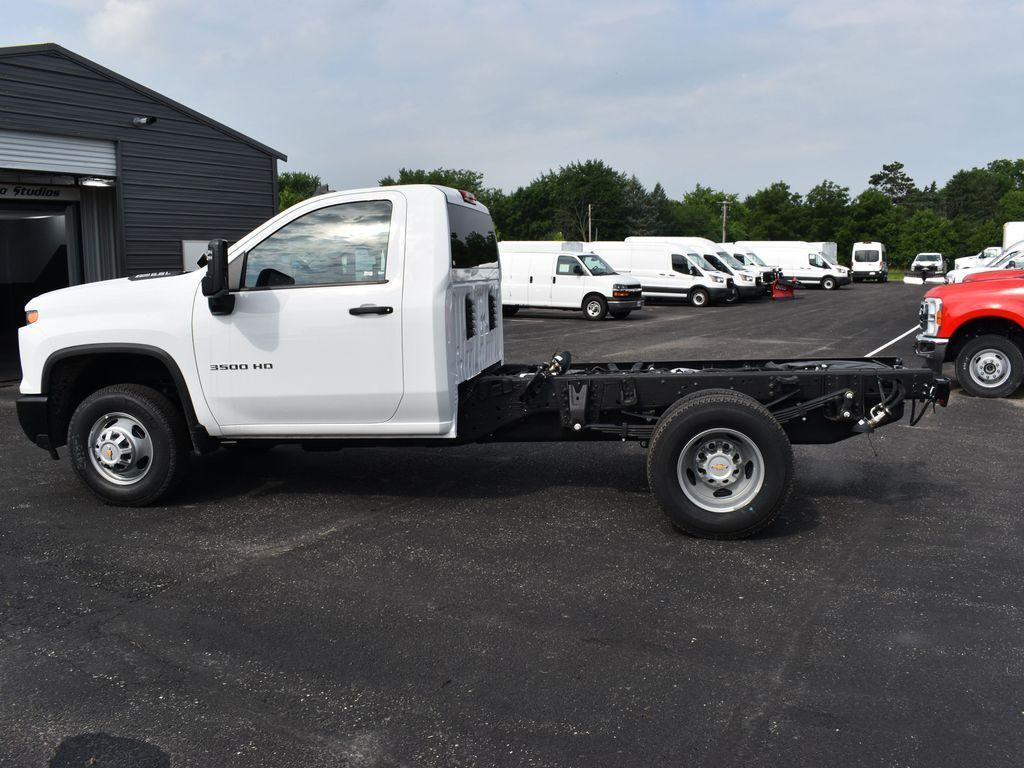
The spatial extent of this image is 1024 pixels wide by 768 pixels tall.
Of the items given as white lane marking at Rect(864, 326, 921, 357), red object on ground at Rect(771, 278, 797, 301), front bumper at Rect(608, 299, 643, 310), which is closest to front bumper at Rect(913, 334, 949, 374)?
white lane marking at Rect(864, 326, 921, 357)

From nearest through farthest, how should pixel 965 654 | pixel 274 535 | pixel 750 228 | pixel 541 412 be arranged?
pixel 965 654, pixel 274 535, pixel 541 412, pixel 750 228

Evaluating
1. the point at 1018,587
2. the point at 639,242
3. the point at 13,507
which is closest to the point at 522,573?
the point at 1018,587

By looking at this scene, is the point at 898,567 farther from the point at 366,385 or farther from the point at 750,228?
the point at 750,228

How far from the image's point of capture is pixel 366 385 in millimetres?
5852

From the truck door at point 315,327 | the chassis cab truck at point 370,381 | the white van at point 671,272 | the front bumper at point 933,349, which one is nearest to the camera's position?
the chassis cab truck at point 370,381

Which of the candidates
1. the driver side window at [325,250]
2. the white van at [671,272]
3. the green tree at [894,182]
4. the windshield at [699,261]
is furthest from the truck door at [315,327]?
the green tree at [894,182]

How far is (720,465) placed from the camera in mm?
5492

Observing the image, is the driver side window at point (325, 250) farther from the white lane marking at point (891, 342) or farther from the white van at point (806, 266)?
the white van at point (806, 266)

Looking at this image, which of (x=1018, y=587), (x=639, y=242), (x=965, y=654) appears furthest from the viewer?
(x=639, y=242)

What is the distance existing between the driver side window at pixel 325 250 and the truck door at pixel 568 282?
20.3 meters

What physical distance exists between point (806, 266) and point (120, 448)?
43303mm

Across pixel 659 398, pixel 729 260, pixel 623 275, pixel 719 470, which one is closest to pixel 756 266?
pixel 729 260

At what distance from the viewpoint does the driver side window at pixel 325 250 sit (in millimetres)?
5871

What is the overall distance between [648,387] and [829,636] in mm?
2071
